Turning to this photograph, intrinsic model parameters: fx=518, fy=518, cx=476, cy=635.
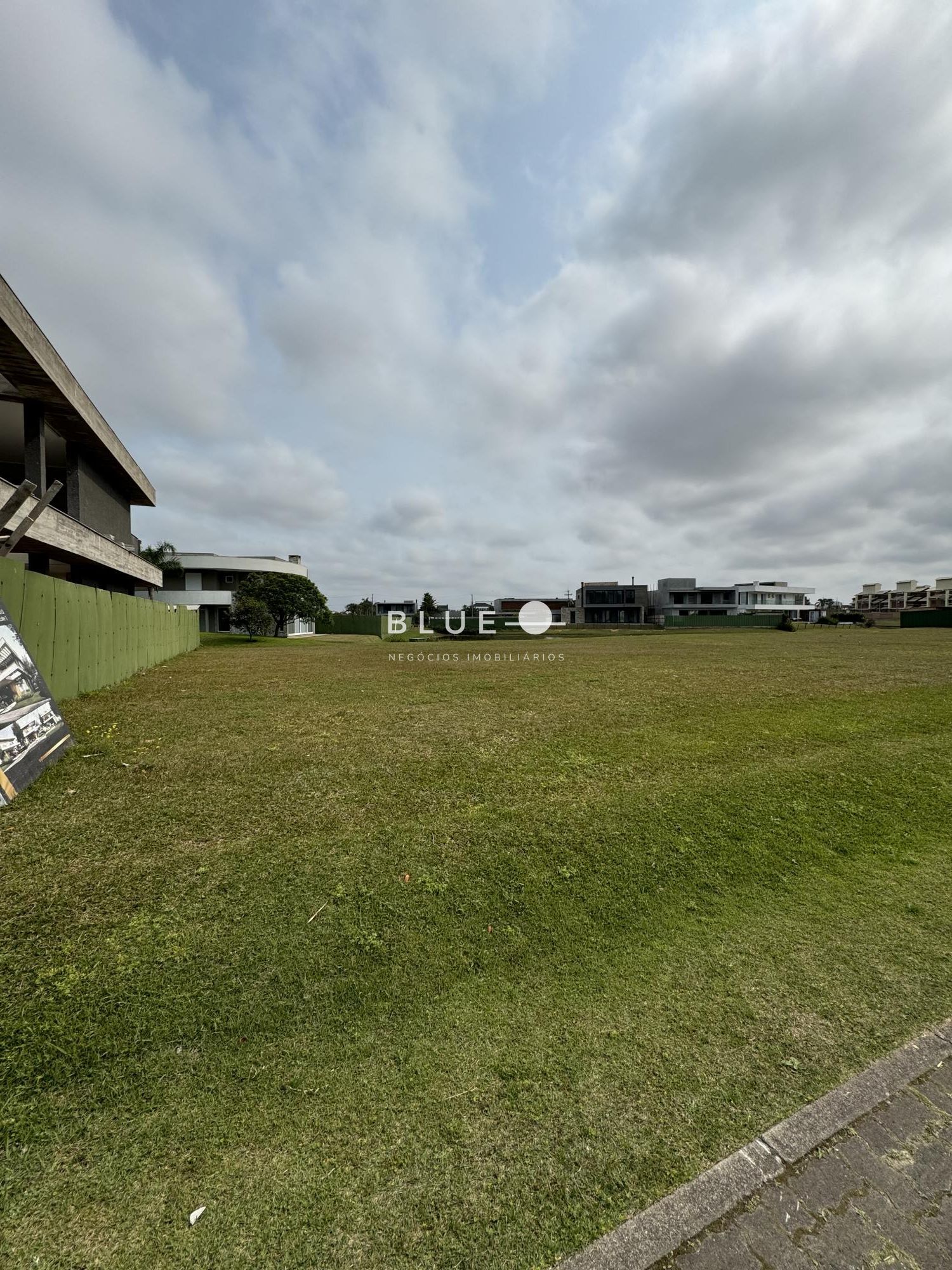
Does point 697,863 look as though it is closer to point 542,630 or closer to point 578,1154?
point 578,1154

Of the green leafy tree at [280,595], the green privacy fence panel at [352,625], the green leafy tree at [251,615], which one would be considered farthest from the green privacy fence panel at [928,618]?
the green leafy tree at [251,615]

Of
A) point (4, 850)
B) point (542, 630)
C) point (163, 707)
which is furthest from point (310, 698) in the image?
point (542, 630)

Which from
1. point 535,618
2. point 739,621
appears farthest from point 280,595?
point 739,621

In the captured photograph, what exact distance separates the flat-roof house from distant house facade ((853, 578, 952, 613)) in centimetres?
9038

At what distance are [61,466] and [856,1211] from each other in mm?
27926

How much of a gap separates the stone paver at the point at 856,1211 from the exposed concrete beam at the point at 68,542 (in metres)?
13.1

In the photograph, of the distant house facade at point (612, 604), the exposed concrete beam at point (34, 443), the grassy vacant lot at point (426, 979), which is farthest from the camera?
the distant house facade at point (612, 604)

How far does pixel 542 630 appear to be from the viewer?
42594 mm

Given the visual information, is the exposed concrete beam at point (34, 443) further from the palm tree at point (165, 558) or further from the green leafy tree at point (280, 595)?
the palm tree at point (165, 558)

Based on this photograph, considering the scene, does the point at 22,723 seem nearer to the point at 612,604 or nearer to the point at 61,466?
the point at 61,466

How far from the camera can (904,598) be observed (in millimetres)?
106125

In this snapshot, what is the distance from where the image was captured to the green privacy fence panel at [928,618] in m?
49.2

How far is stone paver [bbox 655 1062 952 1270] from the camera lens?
1.77 m

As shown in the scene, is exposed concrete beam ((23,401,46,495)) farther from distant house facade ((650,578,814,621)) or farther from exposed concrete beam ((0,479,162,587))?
distant house facade ((650,578,814,621))
